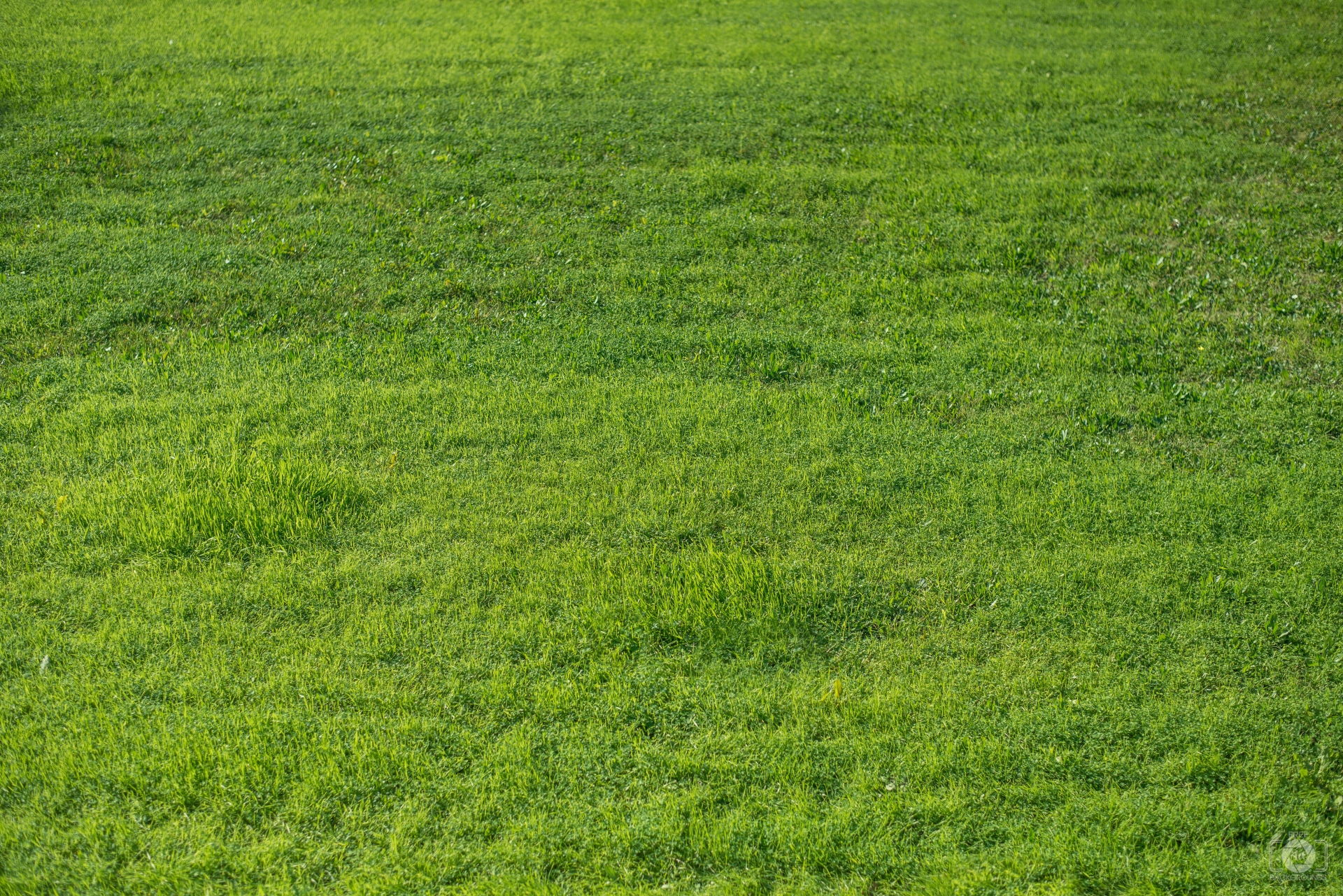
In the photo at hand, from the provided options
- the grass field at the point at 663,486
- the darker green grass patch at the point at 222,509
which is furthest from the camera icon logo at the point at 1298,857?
the darker green grass patch at the point at 222,509

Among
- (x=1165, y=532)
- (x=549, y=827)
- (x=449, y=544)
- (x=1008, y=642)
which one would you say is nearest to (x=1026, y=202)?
(x=1165, y=532)

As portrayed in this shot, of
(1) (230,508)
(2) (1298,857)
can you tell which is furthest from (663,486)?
(2) (1298,857)

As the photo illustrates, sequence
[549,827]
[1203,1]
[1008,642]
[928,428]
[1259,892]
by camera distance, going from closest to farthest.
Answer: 1. [1259,892]
2. [549,827]
3. [1008,642]
4. [928,428]
5. [1203,1]

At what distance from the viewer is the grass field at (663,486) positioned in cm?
409

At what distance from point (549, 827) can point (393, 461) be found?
9.33ft

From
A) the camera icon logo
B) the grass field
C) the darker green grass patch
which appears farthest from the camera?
the darker green grass patch

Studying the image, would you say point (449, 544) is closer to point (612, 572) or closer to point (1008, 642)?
point (612, 572)

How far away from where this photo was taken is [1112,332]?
7.68 metres

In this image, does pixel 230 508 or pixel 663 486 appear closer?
pixel 230 508

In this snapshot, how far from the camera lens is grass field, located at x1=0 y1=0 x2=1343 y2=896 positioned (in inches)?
161

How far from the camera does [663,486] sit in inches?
238

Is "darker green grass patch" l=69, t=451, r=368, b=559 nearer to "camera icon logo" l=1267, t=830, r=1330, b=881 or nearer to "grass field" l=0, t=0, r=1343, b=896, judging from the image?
"grass field" l=0, t=0, r=1343, b=896

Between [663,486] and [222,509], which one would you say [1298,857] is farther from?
[222,509]

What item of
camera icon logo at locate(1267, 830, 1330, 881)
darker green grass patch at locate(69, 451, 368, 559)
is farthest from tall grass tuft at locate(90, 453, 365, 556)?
camera icon logo at locate(1267, 830, 1330, 881)
